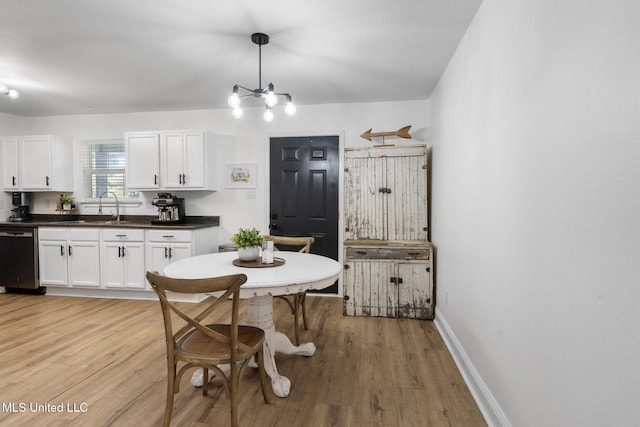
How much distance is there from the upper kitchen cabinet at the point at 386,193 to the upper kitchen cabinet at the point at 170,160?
180 centimetres

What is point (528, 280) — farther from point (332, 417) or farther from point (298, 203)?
point (298, 203)

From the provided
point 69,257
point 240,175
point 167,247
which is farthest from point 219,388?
point 69,257

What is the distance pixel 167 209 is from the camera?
4.30m

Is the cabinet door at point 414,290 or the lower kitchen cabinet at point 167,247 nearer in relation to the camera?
the cabinet door at point 414,290

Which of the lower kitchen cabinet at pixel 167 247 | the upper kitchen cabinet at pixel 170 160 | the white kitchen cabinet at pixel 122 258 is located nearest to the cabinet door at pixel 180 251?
the lower kitchen cabinet at pixel 167 247

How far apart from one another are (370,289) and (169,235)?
7.90 ft

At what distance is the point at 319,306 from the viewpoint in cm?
388

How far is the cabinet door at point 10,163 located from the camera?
4566 millimetres

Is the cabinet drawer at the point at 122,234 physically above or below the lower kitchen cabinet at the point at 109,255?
above

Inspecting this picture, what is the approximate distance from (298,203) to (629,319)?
365 centimetres

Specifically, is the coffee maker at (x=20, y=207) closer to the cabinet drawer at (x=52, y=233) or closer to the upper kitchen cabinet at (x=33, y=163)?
the upper kitchen cabinet at (x=33, y=163)

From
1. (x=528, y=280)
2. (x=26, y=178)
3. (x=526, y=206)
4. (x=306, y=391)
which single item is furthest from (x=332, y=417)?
(x=26, y=178)

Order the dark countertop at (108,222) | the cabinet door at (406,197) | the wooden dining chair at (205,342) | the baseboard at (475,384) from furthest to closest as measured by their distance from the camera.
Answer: the dark countertop at (108,222) < the cabinet door at (406,197) < the baseboard at (475,384) < the wooden dining chair at (205,342)

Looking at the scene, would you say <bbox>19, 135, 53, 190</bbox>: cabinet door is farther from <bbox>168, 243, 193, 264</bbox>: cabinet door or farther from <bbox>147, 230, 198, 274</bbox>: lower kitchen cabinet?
<bbox>168, 243, 193, 264</bbox>: cabinet door
